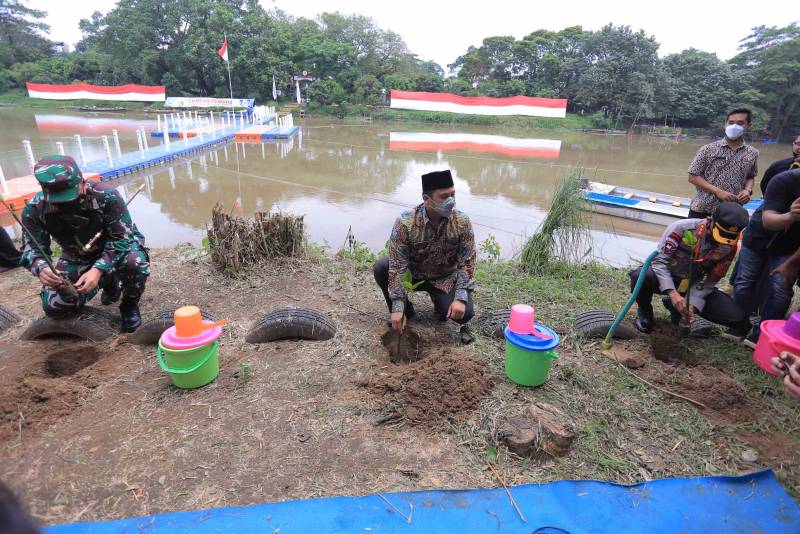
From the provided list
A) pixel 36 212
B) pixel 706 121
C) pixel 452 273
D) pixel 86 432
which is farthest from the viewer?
pixel 706 121

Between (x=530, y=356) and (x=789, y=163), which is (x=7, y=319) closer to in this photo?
(x=530, y=356)

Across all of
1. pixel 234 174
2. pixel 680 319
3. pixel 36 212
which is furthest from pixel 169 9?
pixel 680 319

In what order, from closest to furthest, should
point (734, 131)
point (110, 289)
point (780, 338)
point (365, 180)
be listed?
point (780, 338)
point (110, 289)
point (734, 131)
point (365, 180)

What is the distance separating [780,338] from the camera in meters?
1.95

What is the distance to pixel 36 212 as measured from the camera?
113 inches

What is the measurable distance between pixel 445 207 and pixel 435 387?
1109 mm

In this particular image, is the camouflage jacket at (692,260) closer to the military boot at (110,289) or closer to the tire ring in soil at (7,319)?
the military boot at (110,289)

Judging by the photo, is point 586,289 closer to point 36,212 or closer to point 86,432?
point 86,432

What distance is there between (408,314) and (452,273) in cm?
47

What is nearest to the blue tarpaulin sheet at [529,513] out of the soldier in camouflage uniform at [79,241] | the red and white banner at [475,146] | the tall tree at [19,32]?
the soldier in camouflage uniform at [79,241]

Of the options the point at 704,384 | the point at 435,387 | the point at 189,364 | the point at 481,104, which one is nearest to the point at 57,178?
the point at 189,364

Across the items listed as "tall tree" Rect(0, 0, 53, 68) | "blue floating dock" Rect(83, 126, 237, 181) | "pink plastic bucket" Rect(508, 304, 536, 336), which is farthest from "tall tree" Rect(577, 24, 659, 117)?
"tall tree" Rect(0, 0, 53, 68)

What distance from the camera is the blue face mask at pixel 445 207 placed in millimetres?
2750

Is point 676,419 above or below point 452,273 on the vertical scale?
below
